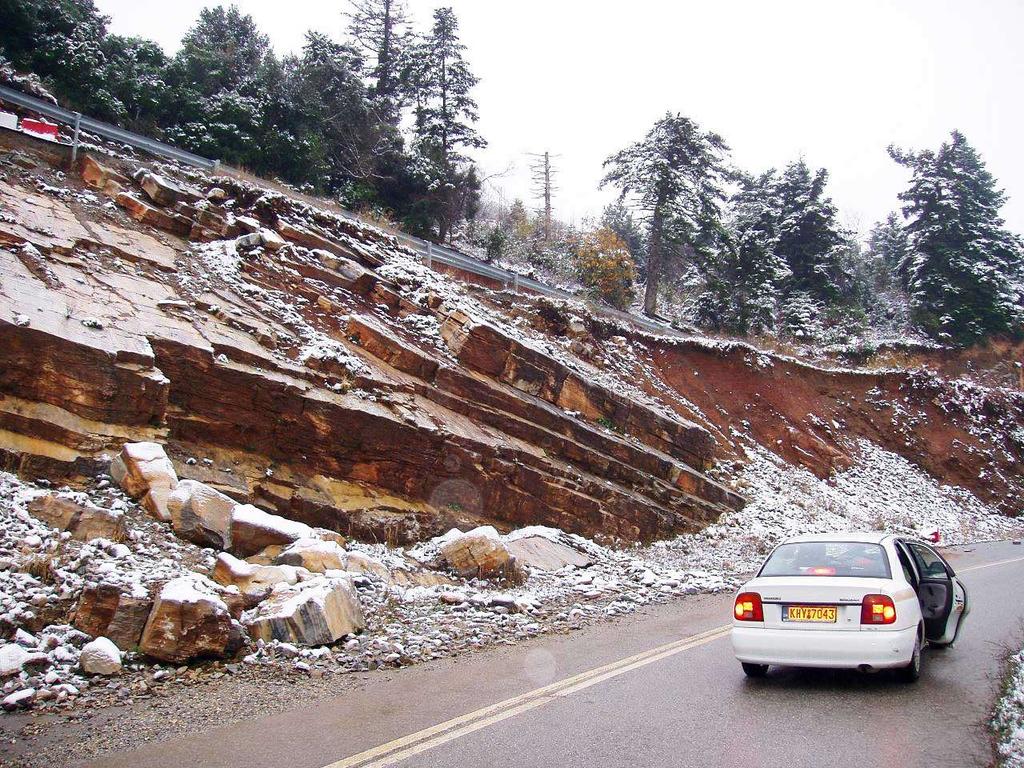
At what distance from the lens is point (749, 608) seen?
6.31 metres

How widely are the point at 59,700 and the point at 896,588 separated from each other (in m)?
7.22

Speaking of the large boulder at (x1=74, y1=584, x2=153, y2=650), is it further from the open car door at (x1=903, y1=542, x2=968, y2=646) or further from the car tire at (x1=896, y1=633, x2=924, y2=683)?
the open car door at (x1=903, y1=542, x2=968, y2=646)

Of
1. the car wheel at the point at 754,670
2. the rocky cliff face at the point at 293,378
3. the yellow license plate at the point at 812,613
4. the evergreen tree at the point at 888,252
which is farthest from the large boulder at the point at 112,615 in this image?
the evergreen tree at the point at 888,252

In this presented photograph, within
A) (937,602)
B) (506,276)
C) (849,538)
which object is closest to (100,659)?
(849,538)

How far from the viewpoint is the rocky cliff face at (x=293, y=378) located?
32.0 feet

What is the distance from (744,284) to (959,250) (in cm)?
1434

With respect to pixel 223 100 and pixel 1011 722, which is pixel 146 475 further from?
pixel 223 100

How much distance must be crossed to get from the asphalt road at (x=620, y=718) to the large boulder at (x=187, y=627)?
1292 millimetres

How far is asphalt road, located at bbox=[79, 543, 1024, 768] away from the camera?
443 cm

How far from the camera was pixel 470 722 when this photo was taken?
5066 mm

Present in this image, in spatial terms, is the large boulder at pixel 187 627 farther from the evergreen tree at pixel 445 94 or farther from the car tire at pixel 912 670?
the evergreen tree at pixel 445 94

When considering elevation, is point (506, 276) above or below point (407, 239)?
below

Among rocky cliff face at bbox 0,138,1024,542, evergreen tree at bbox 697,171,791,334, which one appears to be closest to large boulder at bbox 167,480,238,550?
rocky cliff face at bbox 0,138,1024,542

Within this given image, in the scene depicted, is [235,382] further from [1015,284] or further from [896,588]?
[1015,284]
